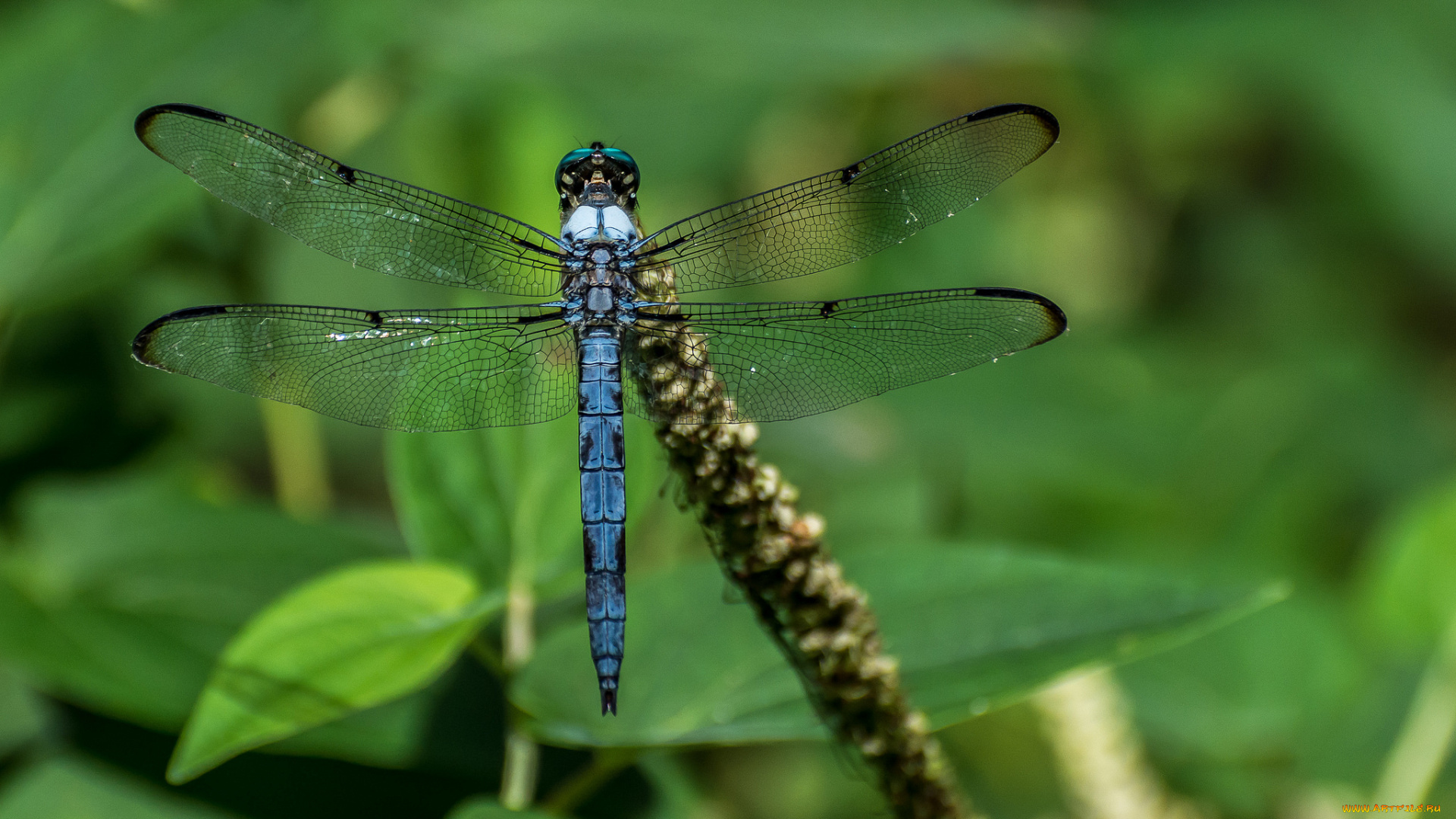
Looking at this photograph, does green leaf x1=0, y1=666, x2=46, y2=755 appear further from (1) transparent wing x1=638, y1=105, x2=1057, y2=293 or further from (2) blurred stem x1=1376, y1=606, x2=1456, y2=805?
(2) blurred stem x1=1376, y1=606, x2=1456, y2=805

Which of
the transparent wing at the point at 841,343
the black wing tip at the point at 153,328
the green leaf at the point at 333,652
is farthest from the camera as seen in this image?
the transparent wing at the point at 841,343

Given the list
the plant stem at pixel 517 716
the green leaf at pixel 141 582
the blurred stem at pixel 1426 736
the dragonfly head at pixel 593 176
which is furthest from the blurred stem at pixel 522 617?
the blurred stem at pixel 1426 736

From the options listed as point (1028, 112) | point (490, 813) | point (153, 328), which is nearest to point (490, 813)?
point (490, 813)

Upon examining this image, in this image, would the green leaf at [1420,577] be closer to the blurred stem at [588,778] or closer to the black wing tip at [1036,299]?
the black wing tip at [1036,299]

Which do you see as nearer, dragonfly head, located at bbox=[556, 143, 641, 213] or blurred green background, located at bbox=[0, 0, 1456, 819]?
blurred green background, located at bbox=[0, 0, 1456, 819]

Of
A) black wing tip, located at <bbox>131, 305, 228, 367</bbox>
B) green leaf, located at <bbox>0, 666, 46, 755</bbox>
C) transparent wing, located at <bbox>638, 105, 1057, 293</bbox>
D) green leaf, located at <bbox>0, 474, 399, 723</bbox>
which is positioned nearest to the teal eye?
transparent wing, located at <bbox>638, 105, 1057, 293</bbox>

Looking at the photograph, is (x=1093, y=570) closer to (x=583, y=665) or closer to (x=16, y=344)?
(x=583, y=665)

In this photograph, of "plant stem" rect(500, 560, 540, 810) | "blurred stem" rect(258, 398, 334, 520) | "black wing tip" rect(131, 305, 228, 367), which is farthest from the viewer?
"blurred stem" rect(258, 398, 334, 520)
